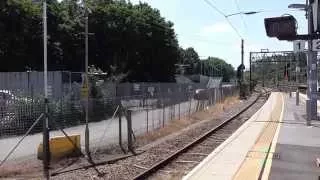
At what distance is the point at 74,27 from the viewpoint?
224 feet

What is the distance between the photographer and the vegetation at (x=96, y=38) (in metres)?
56.3

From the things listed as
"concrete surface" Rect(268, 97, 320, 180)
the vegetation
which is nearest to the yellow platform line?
"concrete surface" Rect(268, 97, 320, 180)

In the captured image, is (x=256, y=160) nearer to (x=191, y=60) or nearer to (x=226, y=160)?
(x=226, y=160)

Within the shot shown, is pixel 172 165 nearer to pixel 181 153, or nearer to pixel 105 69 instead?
pixel 181 153

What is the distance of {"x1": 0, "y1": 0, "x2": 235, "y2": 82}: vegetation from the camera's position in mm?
56281

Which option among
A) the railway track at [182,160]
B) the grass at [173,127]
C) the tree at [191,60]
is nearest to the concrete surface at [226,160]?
the railway track at [182,160]

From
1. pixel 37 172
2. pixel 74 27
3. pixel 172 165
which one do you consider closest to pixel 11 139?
pixel 37 172

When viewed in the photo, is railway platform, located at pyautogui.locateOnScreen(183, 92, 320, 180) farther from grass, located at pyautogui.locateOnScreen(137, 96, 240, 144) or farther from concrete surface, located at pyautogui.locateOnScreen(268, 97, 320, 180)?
grass, located at pyautogui.locateOnScreen(137, 96, 240, 144)

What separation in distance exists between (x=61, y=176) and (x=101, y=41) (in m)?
59.4

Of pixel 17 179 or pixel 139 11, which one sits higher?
pixel 139 11

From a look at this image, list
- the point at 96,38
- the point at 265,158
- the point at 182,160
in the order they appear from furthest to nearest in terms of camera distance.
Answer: the point at 96,38 < the point at 182,160 < the point at 265,158

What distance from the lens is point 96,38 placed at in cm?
7162

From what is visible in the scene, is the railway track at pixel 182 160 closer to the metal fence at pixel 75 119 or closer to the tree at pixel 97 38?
the metal fence at pixel 75 119

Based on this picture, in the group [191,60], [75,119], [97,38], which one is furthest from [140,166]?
[191,60]
